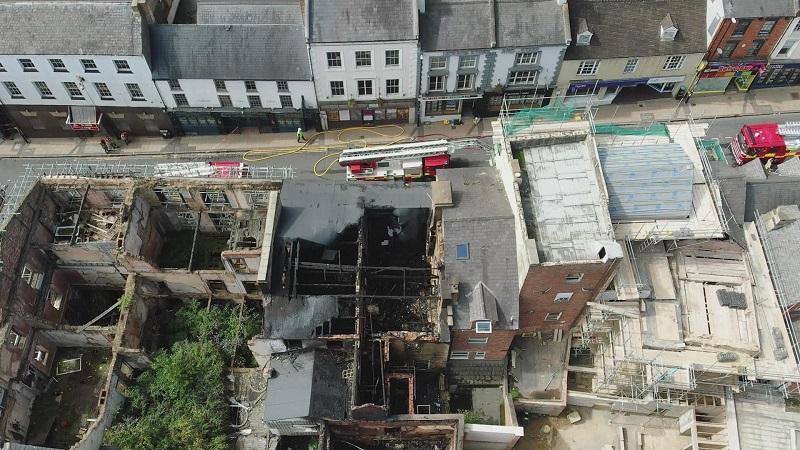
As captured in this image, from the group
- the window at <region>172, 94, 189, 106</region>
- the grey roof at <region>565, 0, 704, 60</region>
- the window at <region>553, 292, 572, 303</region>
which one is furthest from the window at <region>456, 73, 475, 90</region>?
the window at <region>172, 94, 189, 106</region>

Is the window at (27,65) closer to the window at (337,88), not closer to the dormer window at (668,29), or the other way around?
the window at (337,88)

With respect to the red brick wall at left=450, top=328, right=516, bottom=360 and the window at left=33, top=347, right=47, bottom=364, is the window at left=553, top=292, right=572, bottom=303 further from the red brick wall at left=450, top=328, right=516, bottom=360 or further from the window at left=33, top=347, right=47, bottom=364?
the window at left=33, top=347, right=47, bottom=364

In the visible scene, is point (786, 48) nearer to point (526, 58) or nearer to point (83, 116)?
point (526, 58)

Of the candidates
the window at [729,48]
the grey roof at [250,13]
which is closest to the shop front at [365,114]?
the grey roof at [250,13]

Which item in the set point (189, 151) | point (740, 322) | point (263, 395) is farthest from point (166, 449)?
point (740, 322)

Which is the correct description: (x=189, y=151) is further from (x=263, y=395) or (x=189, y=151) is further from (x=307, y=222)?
(x=263, y=395)

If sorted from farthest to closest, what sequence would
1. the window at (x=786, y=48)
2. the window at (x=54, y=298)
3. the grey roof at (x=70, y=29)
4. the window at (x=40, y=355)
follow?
the window at (x=786, y=48) < the grey roof at (x=70, y=29) < the window at (x=54, y=298) < the window at (x=40, y=355)
